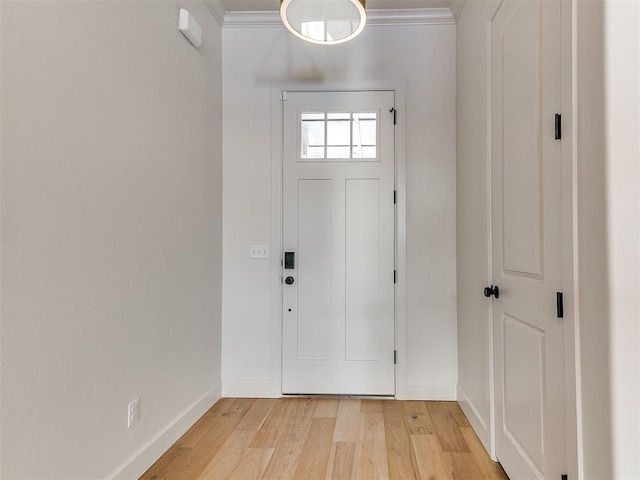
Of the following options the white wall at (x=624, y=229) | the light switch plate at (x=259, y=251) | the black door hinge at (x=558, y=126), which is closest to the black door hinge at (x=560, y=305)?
the white wall at (x=624, y=229)

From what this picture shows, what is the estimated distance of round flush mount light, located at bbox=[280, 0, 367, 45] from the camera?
1521 millimetres

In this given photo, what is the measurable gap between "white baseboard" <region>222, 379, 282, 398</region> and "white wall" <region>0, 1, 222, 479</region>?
1.28 ft

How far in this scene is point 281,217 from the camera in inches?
116

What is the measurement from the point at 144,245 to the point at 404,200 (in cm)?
180

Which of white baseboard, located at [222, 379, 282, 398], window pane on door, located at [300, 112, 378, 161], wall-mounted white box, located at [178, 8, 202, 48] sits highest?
wall-mounted white box, located at [178, 8, 202, 48]

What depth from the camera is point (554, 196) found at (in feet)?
4.62

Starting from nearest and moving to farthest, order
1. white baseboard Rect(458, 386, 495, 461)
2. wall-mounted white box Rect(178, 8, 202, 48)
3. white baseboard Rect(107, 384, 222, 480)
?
white baseboard Rect(107, 384, 222, 480) → white baseboard Rect(458, 386, 495, 461) → wall-mounted white box Rect(178, 8, 202, 48)

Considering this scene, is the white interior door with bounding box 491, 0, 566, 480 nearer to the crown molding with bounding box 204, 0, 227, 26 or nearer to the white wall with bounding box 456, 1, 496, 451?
the white wall with bounding box 456, 1, 496, 451

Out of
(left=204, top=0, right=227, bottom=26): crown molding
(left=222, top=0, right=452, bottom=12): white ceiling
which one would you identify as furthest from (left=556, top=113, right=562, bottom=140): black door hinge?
(left=204, top=0, right=227, bottom=26): crown molding

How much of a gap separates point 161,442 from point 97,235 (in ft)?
3.92

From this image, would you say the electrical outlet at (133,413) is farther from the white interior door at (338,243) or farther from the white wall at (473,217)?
the white wall at (473,217)

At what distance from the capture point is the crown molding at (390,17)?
285cm

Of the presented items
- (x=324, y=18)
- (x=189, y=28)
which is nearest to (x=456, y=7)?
(x=324, y=18)

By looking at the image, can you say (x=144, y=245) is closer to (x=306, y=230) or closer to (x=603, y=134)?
(x=306, y=230)
